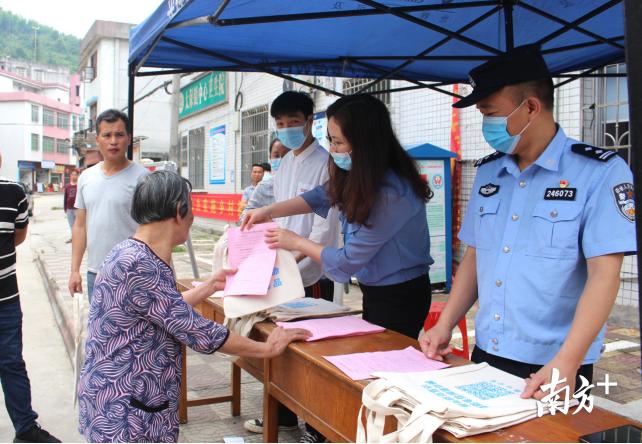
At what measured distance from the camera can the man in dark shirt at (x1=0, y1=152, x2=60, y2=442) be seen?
3168 millimetres

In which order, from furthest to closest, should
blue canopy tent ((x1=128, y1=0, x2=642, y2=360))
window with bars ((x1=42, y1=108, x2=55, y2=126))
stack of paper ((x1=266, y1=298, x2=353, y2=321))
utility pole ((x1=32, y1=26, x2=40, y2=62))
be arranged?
utility pole ((x1=32, y1=26, x2=40, y2=62)), window with bars ((x1=42, y1=108, x2=55, y2=126)), blue canopy tent ((x1=128, y1=0, x2=642, y2=360)), stack of paper ((x1=266, y1=298, x2=353, y2=321))

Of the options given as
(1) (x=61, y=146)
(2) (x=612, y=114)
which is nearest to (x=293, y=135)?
(2) (x=612, y=114)

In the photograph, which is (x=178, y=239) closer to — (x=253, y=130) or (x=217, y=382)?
(x=217, y=382)

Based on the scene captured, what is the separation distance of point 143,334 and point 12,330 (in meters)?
1.72

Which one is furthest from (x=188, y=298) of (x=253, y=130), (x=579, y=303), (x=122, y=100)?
(x=122, y=100)

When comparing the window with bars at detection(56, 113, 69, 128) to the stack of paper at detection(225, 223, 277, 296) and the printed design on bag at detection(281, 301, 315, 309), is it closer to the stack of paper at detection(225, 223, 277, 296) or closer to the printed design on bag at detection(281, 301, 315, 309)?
the printed design on bag at detection(281, 301, 315, 309)

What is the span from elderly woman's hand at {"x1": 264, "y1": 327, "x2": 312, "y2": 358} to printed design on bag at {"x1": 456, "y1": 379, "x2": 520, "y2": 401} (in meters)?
0.75

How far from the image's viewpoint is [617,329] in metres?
5.31

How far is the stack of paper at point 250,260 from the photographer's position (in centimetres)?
230

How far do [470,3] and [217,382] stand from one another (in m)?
3.14

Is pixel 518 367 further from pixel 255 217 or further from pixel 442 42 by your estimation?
pixel 442 42

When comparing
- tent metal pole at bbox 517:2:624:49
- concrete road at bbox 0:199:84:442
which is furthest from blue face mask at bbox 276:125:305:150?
concrete road at bbox 0:199:84:442

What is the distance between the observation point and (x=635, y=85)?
81cm

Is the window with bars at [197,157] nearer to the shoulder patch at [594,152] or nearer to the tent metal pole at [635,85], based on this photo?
the shoulder patch at [594,152]
